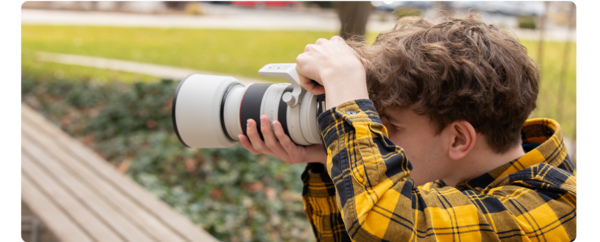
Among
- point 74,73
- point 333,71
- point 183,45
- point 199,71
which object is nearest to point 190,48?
point 183,45

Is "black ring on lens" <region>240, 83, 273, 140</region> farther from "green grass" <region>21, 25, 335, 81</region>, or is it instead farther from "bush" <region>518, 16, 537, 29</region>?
"green grass" <region>21, 25, 335, 81</region>

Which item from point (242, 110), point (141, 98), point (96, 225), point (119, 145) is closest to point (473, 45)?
point (242, 110)

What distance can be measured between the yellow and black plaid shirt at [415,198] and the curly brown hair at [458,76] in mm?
137

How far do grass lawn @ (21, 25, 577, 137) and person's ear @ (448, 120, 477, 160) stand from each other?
3.82 metres

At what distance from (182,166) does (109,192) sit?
0.89m

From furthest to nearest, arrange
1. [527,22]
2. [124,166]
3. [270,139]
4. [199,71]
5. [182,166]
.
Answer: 1. [199,71]
2. [527,22]
3. [124,166]
4. [182,166]
5. [270,139]

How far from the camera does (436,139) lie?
1.25m

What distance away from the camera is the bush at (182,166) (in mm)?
3047

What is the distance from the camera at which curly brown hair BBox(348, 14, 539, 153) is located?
1176 millimetres

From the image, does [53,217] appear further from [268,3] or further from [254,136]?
[268,3]

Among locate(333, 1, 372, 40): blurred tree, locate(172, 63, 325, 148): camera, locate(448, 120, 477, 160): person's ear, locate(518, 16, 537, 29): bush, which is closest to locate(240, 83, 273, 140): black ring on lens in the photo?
locate(172, 63, 325, 148): camera

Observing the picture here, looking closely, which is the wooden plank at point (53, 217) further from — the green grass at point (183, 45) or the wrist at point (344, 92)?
the green grass at point (183, 45)

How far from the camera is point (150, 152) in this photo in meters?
3.86
